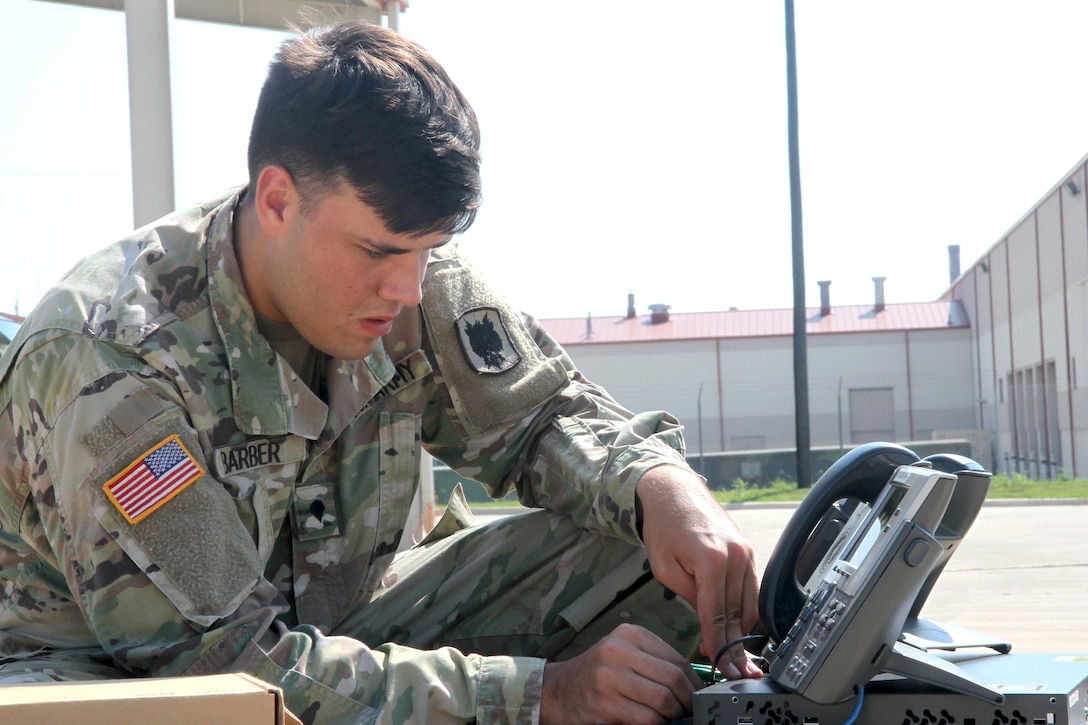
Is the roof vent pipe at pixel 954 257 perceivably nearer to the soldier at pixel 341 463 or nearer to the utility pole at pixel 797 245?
the utility pole at pixel 797 245

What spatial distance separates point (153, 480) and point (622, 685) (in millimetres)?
732

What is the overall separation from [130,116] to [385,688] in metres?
3.16

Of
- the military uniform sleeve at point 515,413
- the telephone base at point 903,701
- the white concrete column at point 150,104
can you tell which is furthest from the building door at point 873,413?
the telephone base at point 903,701

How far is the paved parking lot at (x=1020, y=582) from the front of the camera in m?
3.54

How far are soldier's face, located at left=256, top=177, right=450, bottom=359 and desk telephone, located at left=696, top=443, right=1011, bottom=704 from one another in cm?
75

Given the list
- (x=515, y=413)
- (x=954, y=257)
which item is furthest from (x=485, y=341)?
(x=954, y=257)

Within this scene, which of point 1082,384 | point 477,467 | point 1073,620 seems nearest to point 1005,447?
point 1082,384

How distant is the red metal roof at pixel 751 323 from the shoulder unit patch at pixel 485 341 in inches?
1181

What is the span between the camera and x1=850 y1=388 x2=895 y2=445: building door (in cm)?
3112

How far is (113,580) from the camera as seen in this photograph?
1588mm

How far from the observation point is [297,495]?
2.01 m

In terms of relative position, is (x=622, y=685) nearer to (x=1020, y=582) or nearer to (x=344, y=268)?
(x=344, y=268)

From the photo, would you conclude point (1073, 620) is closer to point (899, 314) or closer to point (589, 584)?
point (589, 584)

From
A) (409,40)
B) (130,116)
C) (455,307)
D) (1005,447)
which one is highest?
(130,116)
